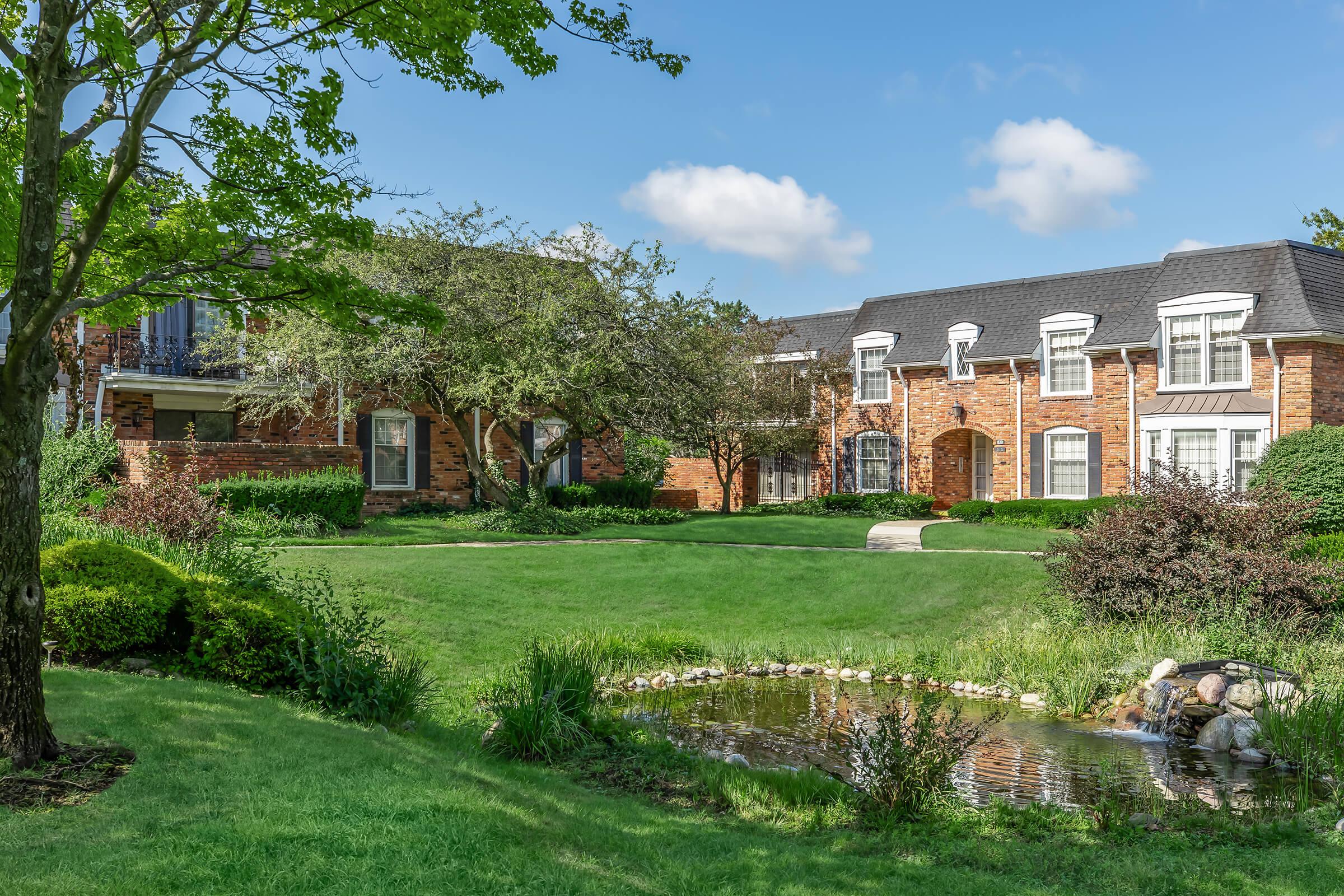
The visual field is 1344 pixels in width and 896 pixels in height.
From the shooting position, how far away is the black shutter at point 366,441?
22406 mm

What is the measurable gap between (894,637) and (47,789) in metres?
9.51

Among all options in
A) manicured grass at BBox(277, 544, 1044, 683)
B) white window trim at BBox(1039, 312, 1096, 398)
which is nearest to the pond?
manicured grass at BBox(277, 544, 1044, 683)

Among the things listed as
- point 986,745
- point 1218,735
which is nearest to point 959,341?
point 1218,735

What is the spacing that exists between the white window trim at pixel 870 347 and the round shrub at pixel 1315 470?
11439 mm

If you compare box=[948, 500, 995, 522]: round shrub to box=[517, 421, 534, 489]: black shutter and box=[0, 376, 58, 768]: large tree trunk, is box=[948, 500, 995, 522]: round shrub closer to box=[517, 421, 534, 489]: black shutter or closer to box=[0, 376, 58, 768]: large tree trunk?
box=[517, 421, 534, 489]: black shutter

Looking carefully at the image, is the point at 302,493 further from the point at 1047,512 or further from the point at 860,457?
the point at 860,457

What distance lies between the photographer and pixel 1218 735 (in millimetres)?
7961

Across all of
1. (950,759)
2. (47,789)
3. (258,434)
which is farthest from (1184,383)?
(47,789)

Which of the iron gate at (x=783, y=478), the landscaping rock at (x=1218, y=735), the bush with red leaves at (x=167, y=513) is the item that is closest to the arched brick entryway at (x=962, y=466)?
the iron gate at (x=783, y=478)

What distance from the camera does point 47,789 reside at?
4.62m

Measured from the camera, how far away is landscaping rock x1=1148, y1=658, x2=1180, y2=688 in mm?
9281

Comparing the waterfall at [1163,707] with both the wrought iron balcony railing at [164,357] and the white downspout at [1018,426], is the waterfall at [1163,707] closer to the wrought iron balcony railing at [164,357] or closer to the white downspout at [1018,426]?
the white downspout at [1018,426]

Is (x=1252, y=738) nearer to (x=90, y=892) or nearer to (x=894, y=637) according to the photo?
(x=894, y=637)

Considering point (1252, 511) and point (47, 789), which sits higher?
point (1252, 511)
